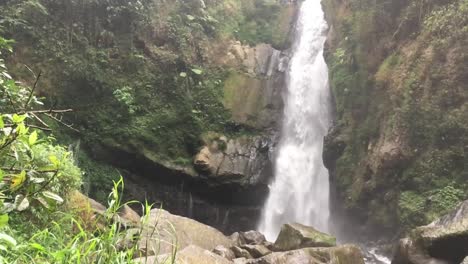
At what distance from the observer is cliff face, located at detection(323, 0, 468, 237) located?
902 cm

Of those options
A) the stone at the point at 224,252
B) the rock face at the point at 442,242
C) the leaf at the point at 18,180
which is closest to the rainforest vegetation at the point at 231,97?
the rock face at the point at 442,242

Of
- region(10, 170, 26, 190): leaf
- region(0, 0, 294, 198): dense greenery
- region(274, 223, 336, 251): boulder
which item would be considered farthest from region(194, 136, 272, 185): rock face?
region(10, 170, 26, 190): leaf

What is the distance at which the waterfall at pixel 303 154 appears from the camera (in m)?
13.3

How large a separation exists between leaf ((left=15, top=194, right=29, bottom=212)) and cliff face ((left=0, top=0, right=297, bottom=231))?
31.4 feet

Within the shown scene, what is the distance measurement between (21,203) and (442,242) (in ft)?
21.6

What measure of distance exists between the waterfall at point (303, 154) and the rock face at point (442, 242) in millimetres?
5712

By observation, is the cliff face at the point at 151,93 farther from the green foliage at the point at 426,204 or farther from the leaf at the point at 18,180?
the leaf at the point at 18,180

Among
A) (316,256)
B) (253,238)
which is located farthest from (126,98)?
(316,256)

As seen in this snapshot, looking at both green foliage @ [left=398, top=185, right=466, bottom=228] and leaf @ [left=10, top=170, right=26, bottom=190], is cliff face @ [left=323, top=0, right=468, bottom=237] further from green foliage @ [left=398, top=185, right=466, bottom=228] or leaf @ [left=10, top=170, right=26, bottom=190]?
leaf @ [left=10, top=170, right=26, bottom=190]

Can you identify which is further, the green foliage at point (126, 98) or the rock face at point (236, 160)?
the green foliage at point (126, 98)

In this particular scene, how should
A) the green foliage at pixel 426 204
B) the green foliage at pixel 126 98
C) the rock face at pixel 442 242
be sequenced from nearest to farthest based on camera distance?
the rock face at pixel 442 242
the green foliage at pixel 426 204
the green foliage at pixel 126 98

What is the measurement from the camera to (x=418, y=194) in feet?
30.3

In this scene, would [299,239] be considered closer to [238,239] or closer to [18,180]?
[238,239]

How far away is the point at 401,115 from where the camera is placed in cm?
1004
